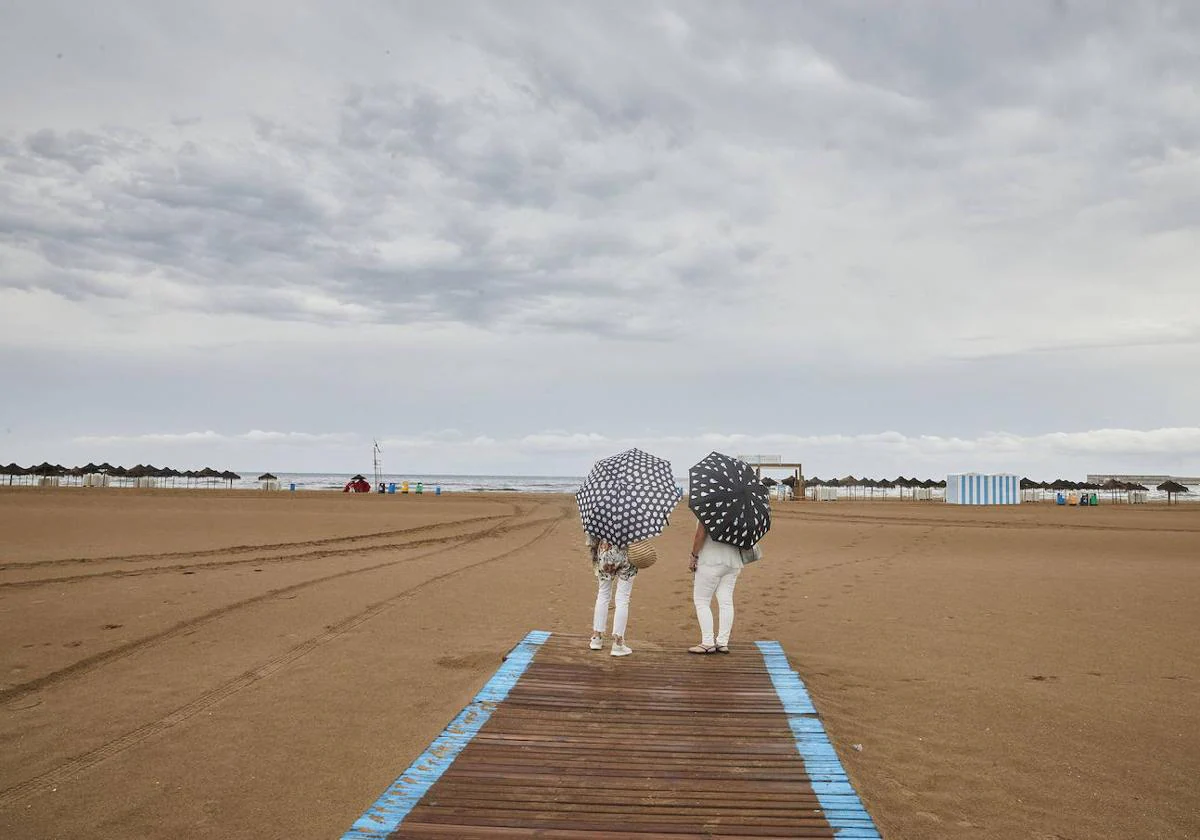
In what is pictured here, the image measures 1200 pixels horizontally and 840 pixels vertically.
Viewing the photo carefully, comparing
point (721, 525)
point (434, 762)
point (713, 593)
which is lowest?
point (434, 762)

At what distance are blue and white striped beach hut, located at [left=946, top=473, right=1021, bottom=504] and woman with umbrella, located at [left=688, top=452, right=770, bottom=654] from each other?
52347 mm

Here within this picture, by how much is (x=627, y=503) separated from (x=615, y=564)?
680mm

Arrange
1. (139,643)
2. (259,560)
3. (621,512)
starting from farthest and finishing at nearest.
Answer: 1. (259,560)
2. (139,643)
3. (621,512)

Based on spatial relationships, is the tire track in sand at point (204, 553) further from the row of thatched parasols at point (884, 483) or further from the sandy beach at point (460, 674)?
the row of thatched parasols at point (884, 483)

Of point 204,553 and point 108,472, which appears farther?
point 108,472

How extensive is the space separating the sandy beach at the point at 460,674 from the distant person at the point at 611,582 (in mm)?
1274

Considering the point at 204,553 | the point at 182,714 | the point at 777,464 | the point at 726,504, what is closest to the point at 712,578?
the point at 726,504

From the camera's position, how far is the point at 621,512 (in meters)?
7.70

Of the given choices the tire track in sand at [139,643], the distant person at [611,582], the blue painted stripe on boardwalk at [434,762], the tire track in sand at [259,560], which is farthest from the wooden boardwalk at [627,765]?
the tire track in sand at [259,560]

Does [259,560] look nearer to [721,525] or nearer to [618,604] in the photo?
[618,604]

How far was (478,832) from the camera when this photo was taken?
414cm

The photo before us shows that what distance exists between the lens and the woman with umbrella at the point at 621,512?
770 centimetres

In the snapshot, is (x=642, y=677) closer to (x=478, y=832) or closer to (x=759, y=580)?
(x=478, y=832)

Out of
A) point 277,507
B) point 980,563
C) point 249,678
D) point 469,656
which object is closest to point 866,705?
point 469,656
